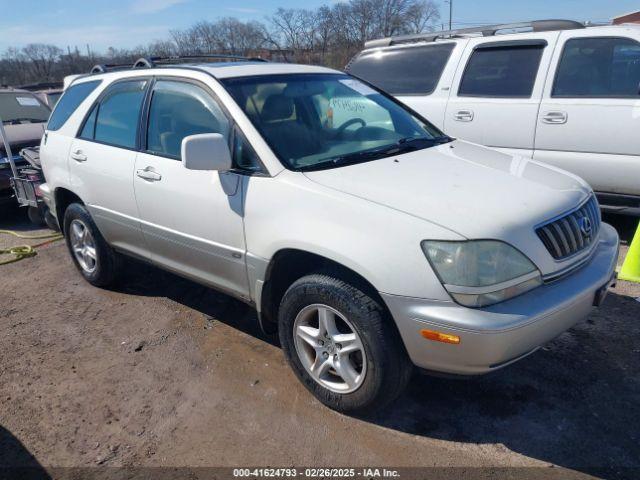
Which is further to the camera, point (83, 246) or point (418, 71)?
point (418, 71)

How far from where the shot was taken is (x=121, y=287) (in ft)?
15.5

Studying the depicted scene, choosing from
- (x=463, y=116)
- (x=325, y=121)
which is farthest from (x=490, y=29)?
(x=325, y=121)

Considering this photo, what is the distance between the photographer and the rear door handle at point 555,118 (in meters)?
5.00

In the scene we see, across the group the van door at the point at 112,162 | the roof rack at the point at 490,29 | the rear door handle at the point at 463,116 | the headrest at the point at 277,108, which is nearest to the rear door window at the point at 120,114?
the van door at the point at 112,162

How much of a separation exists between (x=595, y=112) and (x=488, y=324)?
3.52 metres

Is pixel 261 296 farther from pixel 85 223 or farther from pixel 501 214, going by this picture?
pixel 85 223

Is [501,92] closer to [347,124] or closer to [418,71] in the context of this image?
[418,71]

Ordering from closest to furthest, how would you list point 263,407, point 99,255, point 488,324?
1. point 488,324
2. point 263,407
3. point 99,255

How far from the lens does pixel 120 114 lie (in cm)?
399

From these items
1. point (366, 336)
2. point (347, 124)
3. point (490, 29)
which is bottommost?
point (366, 336)

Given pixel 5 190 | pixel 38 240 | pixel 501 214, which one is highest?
pixel 501 214

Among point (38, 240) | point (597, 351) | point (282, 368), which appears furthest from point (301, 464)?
point (38, 240)

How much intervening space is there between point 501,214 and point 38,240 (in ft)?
18.8

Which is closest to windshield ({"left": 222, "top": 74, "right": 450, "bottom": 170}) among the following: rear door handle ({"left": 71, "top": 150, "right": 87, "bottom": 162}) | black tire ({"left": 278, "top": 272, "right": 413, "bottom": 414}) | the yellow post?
black tire ({"left": 278, "top": 272, "right": 413, "bottom": 414})
